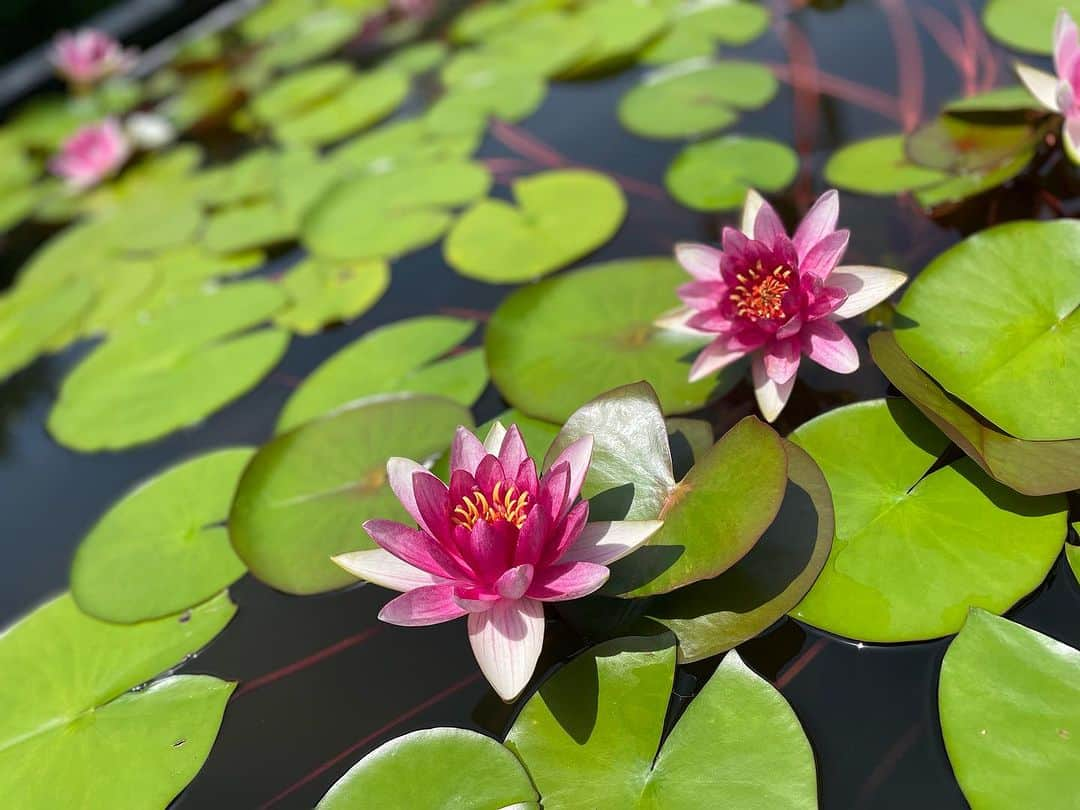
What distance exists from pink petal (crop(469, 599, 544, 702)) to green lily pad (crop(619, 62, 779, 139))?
210cm

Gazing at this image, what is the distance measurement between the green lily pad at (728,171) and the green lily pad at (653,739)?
1.59 meters

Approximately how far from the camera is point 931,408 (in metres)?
1.39

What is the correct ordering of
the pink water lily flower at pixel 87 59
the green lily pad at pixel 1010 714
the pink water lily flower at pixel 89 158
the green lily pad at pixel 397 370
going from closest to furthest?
the green lily pad at pixel 1010 714 < the green lily pad at pixel 397 370 < the pink water lily flower at pixel 89 158 < the pink water lily flower at pixel 87 59

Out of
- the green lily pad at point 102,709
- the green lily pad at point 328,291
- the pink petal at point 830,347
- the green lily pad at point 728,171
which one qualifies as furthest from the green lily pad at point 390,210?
the pink petal at point 830,347

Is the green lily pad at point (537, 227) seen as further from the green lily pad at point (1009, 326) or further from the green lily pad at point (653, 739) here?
the green lily pad at point (653, 739)

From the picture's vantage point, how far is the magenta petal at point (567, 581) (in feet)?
3.97

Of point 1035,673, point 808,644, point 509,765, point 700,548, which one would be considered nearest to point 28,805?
point 509,765

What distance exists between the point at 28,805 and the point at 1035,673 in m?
1.72

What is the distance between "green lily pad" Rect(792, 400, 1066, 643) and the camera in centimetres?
128

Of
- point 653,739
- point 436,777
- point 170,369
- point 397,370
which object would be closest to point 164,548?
point 397,370

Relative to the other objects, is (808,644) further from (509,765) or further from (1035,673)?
(509,765)

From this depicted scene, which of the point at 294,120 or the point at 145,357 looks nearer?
the point at 145,357

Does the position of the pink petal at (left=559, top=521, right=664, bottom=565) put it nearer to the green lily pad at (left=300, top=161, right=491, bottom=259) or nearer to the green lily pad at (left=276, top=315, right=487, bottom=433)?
the green lily pad at (left=276, top=315, right=487, bottom=433)

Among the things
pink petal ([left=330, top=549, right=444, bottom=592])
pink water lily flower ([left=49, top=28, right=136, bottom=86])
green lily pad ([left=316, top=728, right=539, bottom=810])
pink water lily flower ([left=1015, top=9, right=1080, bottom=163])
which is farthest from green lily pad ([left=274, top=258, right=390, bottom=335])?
pink water lily flower ([left=49, top=28, right=136, bottom=86])
